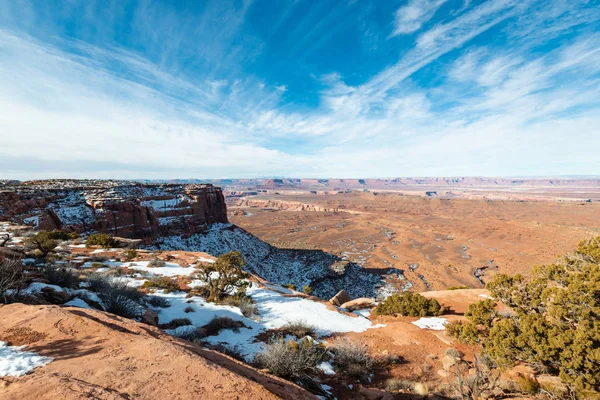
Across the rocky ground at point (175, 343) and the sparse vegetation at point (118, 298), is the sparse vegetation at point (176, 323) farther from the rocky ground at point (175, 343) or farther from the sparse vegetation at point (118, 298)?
the sparse vegetation at point (118, 298)

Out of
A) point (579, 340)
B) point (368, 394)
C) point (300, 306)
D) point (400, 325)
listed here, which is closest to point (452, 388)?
point (368, 394)

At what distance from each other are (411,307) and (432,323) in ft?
4.57

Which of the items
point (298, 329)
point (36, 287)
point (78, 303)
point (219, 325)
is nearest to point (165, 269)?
point (36, 287)

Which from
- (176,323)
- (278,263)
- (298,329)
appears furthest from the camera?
(278,263)

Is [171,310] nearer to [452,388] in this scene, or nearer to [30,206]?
[452,388]

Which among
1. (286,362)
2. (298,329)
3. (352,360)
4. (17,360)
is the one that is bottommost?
(298,329)

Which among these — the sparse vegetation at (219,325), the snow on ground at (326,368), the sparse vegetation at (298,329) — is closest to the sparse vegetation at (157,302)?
the sparse vegetation at (219,325)

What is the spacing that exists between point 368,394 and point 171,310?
7.76 m

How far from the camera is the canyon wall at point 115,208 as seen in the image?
26422 mm

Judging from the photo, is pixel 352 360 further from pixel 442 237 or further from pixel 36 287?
pixel 442 237

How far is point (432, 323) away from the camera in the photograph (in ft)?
38.0

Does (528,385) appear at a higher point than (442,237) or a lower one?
higher

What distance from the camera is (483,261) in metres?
49.4

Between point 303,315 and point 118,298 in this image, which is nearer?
point 118,298
